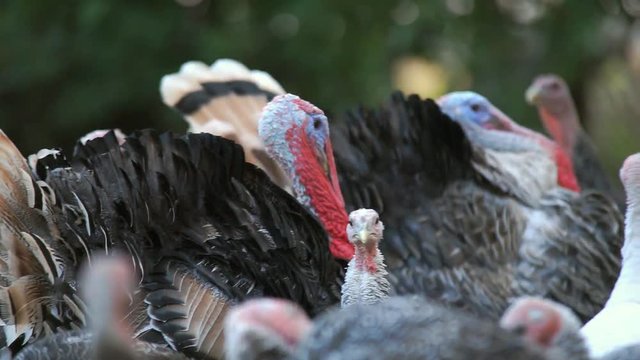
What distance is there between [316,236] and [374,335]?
1527mm

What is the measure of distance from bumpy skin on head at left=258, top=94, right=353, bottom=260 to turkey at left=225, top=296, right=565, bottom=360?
5.26ft

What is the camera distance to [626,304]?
294 centimetres

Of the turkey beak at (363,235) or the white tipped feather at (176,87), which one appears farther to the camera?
the white tipped feather at (176,87)

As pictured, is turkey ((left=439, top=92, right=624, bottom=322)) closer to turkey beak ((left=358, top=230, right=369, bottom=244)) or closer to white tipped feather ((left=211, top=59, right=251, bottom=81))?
white tipped feather ((left=211, top=59, right=251, bottom=81))

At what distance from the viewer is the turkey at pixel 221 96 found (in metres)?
4.49

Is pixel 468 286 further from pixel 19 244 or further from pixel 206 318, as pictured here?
pixel 19 244

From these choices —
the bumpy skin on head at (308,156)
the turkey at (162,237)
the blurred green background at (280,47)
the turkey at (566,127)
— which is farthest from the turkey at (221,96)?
the turkey at (566,127)

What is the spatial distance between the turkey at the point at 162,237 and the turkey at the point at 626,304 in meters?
0.79

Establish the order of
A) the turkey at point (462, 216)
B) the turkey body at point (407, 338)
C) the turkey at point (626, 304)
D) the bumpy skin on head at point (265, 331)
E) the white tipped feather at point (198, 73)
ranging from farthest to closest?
the white tipped feather at point (198, 73) < the turkey at point (462, 216) < the turkey at point (626, 304) < the bumpy skin on head at point (265, 331) < the turkey body at point (407, 338)

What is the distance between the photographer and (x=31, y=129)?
6449 millimetres

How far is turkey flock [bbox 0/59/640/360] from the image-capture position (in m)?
2.13

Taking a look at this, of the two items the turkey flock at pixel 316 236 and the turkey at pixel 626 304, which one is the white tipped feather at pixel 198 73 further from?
the turkey at pixel 626 304

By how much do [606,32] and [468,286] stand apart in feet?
7.39

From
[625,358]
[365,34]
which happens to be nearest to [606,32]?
[365,34]
